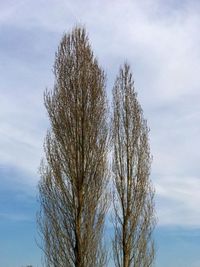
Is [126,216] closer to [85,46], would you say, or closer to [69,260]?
[69,260]

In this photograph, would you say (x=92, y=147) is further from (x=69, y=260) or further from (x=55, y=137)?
(x=69, y=260)

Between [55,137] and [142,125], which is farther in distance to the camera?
[142,125]

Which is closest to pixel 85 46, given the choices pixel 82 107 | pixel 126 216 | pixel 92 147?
pixel 82 107

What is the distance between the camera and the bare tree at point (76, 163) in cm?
1786

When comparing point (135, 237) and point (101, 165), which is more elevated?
point (101, 165)

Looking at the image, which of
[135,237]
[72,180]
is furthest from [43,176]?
[135,237]

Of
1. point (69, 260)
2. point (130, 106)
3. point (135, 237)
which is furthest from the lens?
point (130, 106)

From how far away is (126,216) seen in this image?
1978 centimetres

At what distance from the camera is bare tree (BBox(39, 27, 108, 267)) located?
17.9m

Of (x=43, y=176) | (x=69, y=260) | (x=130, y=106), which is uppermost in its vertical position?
(x=130, y=106)

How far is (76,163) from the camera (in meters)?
18.2

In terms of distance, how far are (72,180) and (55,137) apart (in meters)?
1.54

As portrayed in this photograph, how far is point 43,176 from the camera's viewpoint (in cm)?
1875

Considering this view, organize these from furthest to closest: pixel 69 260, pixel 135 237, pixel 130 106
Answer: pixel 130 106 < pixel 135 237 < pixel 69 260
